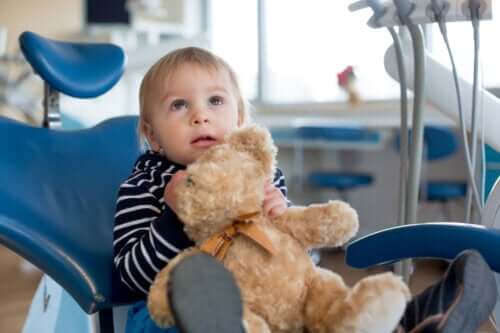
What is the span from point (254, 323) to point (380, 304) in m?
0.16

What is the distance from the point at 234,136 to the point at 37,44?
72cm

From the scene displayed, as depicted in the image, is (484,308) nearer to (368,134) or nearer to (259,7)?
(368,134)

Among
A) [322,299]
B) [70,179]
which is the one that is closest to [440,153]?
[70,179]

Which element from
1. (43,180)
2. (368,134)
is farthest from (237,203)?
(368,134)

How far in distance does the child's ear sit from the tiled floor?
1316 millimetres

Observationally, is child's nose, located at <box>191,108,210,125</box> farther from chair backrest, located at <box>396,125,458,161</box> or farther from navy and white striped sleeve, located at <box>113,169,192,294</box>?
chair backrest, located at <box>396,125,458,161</box>

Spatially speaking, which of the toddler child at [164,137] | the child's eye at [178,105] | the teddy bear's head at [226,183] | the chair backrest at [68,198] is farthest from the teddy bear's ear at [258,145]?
the chair backrest at [68,198]

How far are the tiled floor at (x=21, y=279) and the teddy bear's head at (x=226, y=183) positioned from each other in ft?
4.94

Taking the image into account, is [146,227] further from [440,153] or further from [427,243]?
[440,153]

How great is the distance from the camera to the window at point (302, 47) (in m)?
4.34

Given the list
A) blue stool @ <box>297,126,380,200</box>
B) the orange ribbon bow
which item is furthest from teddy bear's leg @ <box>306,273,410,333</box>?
blue stool @ <box>297,126,380,200</box>

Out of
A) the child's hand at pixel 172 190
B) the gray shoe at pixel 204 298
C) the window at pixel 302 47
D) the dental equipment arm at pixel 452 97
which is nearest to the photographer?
the gray shoe at pixel 204 298

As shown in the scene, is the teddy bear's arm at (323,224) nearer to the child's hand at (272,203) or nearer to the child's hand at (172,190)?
the child's hand at (272,203)

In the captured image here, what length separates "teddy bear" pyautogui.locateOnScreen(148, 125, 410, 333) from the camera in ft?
2.65
